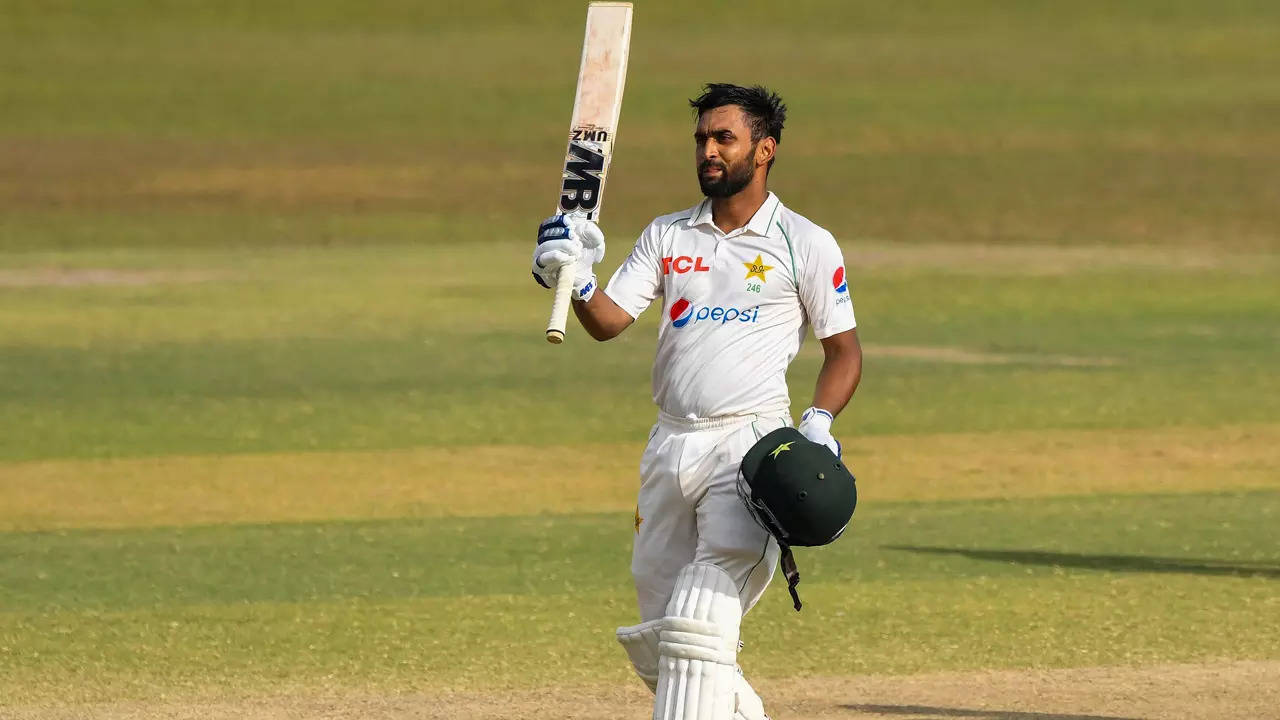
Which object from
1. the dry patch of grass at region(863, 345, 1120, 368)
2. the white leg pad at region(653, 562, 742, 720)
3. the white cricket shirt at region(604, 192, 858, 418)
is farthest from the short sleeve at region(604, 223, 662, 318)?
the dry patch of grass at region(863, 345, 1120, 368)

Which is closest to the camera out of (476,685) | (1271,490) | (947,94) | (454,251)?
(476,685)

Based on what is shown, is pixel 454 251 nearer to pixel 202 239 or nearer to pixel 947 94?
pixel 202 239

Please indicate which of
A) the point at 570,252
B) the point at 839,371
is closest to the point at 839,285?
the point at 839,371

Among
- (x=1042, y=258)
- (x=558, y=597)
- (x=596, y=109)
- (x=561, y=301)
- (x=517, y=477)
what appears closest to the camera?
(x=561, y=301)

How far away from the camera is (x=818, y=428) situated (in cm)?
642

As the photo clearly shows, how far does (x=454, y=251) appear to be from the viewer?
28703 millimetres

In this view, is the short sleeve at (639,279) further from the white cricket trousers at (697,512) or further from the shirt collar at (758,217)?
the white cricket trousers at (697,512)

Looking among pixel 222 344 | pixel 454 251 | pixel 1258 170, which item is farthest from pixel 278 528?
pixel 1258 170

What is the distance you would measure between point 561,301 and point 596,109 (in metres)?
0.77

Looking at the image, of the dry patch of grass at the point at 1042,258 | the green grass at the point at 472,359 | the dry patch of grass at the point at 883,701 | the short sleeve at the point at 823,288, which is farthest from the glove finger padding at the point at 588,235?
the dry patch of grass at the point at 1042,258

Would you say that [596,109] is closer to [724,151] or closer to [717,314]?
[724,151]

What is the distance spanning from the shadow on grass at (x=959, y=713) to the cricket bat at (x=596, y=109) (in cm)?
207

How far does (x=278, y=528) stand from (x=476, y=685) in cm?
388

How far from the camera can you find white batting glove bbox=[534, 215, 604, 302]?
628 centimetres
